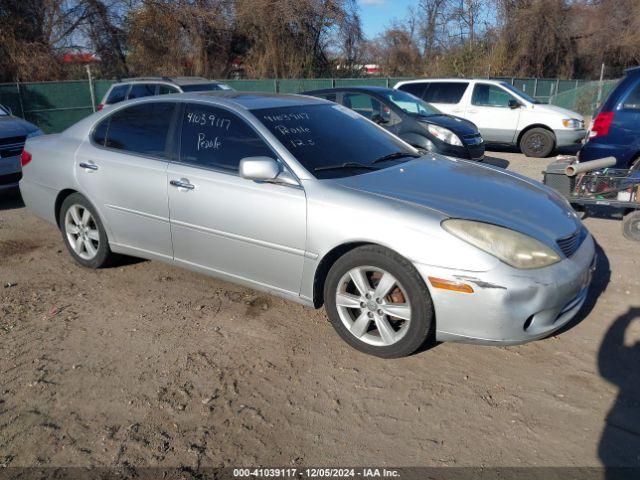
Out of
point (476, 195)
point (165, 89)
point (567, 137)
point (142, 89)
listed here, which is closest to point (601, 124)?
point (476, 195)

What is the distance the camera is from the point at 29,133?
26.5ft

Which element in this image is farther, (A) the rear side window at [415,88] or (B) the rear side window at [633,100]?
(A) the rear side window at [415,88]

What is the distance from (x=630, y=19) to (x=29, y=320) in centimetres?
4151

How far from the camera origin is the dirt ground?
2.78 m

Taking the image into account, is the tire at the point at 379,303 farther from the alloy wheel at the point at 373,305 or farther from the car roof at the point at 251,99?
the car roof at the point at 251,99

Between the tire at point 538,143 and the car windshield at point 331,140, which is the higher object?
the car windshield at point 331,140

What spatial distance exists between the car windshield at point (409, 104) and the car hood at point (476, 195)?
582 cm

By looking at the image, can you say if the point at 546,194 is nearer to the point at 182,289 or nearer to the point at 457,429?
the point at 457,429

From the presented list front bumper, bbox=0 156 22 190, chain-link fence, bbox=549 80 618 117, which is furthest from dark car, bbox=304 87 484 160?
chain-link fence, bbox=549 80 618 117

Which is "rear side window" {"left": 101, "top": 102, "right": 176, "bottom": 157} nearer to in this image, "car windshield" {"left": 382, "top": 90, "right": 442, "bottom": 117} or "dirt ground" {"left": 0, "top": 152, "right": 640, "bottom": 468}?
"dirt ground" {"left": 0, "top": 152, "right": 640, "bottom": 468}

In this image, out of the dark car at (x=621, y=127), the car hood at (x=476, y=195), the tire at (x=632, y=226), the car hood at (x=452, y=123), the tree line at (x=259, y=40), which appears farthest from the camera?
the tree line at (x=259, y=40)

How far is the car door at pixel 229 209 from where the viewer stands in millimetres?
3758

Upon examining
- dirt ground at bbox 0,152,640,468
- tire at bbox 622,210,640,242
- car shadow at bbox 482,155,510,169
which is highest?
tire at bbox 622,210,640,242

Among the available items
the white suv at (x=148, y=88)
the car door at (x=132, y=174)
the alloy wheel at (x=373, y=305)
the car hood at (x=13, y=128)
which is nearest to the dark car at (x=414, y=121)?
the white suv at (x=148, y=88)
